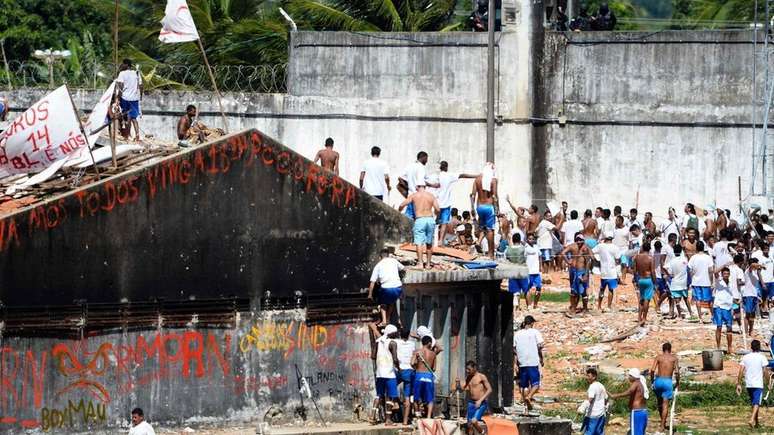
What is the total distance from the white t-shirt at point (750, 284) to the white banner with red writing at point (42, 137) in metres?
11.7

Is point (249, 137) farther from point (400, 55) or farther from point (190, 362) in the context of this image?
point (400, 55)

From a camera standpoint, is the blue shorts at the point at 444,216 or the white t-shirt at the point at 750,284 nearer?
the white t-shirt at the point at 750,284

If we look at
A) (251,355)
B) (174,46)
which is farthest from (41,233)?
(174,46)

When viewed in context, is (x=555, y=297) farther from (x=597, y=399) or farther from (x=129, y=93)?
(x=597, y=399)

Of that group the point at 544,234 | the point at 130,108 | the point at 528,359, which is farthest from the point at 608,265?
the point at 130,108

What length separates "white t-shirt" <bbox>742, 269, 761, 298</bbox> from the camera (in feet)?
99.6

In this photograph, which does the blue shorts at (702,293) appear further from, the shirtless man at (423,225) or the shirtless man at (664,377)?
the shirtless man at (423,225)

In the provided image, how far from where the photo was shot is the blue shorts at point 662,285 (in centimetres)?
3275

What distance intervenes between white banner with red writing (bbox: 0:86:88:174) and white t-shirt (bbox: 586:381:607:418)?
23.1 feet

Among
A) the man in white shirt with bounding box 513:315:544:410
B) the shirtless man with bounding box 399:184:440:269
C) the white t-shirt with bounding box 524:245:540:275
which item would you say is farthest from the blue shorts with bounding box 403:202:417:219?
the white t-shirt with bounding box 524:245:540:275

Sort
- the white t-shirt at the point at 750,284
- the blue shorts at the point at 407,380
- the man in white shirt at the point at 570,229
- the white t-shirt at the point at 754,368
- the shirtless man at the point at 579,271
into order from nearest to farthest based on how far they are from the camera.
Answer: the blue shorts at the point at 407,380
the white t-shirt at the point at 754,368
the white t-shirt at the point at 750,284
the shirtless man at the point at 579,271
the man in white shirt at the point at 570,229

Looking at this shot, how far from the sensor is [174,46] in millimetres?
45969

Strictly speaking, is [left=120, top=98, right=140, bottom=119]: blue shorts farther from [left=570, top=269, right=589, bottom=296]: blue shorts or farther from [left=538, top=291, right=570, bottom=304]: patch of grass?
[left=538, top=291, right=570, bottom=304]: patch of grass

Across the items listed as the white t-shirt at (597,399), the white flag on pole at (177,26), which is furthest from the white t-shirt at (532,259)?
the white flag on pole at (177,26)
